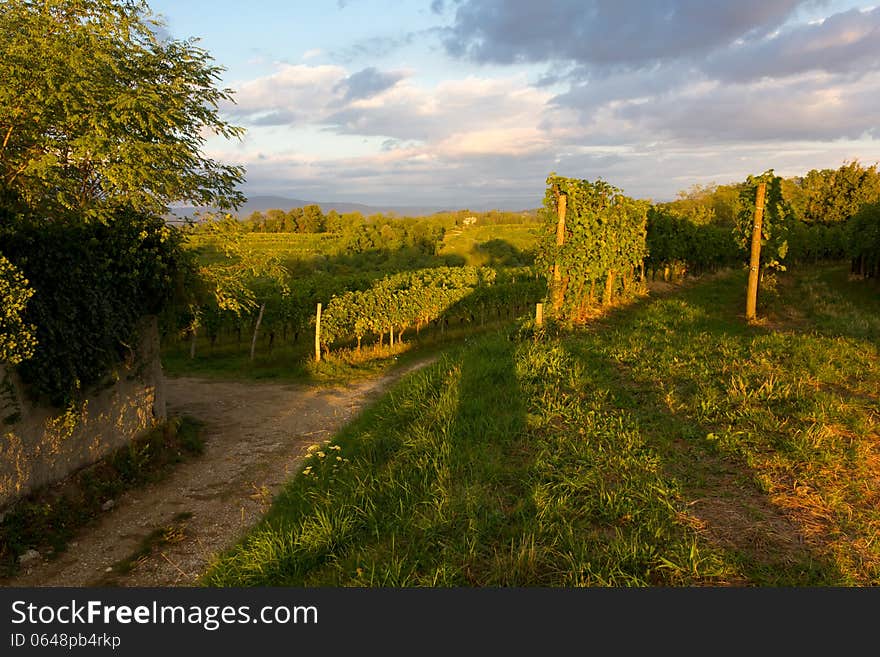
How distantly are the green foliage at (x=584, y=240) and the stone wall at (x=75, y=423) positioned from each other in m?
11.2

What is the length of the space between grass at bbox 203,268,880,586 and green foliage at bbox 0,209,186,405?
13.0 feet

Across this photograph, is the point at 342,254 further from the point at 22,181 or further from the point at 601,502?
the point at 601,502

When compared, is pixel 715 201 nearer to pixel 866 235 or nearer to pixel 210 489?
pixel 866 235

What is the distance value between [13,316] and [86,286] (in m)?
1.80

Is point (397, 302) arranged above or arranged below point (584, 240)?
below

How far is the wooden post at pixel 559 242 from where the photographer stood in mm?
15172

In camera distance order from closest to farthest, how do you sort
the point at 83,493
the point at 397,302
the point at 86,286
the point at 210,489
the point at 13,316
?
1. the point at 13,316
2. the point at 83,493
3. the point at 86,286
4. the point at 210,489
5. the point at 397,302

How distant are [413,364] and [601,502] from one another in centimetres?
1376

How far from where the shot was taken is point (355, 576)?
4.41 metres

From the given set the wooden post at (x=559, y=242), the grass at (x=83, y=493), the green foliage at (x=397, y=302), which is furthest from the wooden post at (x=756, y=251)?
the grass at (x=83, y=493)

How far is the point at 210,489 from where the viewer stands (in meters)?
9.08

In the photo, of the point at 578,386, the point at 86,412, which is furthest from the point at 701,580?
the point at 86,412

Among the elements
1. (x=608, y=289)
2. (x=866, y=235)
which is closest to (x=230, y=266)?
(x=608, y=289)

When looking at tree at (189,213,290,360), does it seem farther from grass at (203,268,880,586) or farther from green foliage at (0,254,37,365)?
grass at (203,268,880,586)
